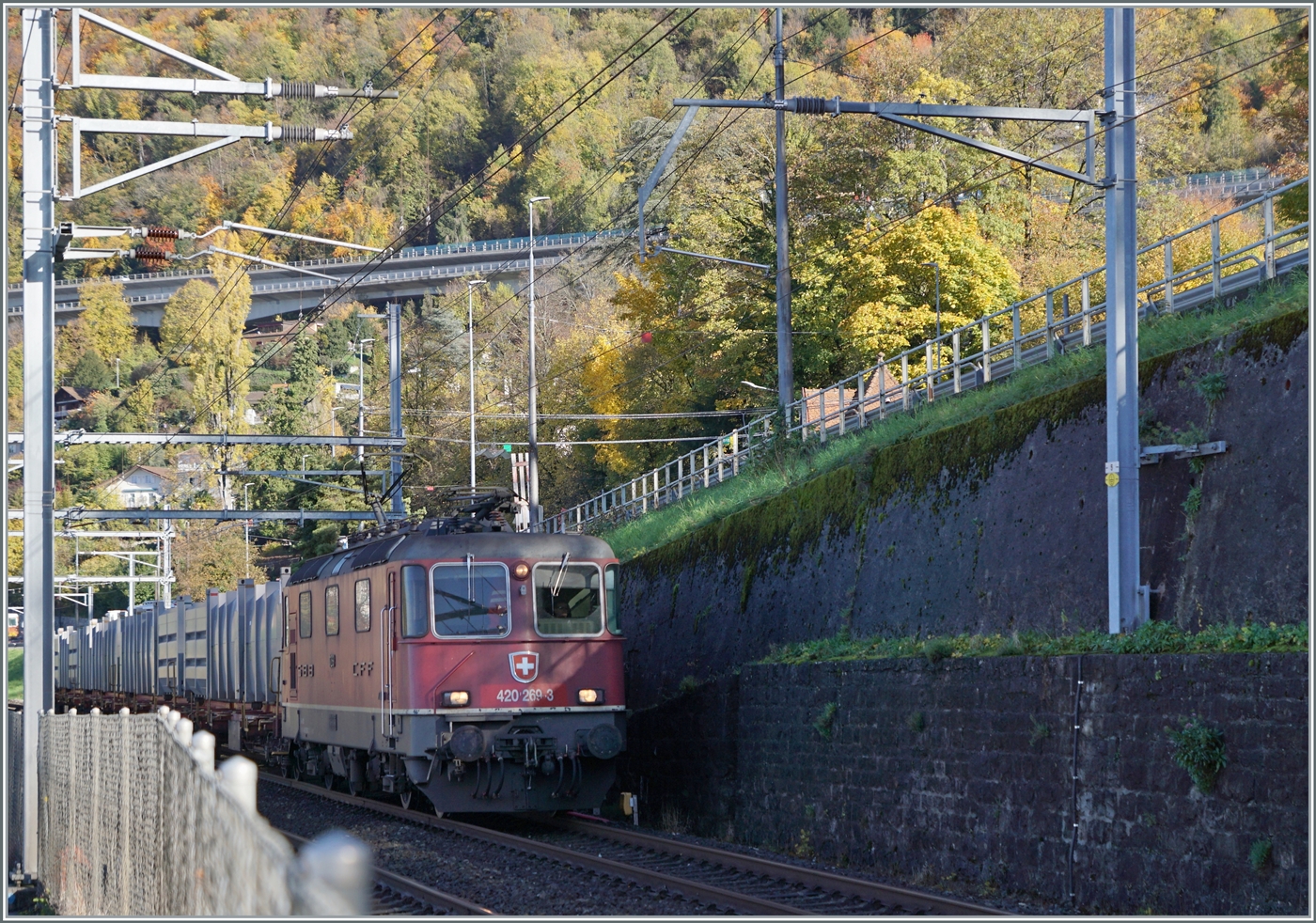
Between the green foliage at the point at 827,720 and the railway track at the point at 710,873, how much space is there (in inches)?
65.7

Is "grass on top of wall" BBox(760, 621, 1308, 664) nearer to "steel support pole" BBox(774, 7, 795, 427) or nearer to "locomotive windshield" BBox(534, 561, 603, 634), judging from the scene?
"locomotive windshield" BBox(534, 561, 603, 634)

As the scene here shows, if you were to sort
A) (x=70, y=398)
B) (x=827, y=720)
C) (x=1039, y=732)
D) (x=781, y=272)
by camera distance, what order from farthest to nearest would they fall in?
(x=70, y=398) → (x=781, y=272) → (x=827, y=720) → (x=1039, y=732)

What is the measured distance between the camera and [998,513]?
19891mm

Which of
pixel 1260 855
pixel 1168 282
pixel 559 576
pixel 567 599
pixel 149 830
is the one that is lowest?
pixel 1260 855

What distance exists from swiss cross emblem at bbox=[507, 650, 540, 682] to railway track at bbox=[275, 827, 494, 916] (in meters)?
4.11

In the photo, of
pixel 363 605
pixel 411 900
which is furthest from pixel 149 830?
pixel 363 605

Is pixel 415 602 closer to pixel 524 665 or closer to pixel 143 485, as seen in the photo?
pixel 524 665

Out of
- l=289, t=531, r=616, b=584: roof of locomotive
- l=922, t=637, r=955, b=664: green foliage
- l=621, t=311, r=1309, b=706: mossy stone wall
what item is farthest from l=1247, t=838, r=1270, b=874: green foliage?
l=289, t=531, r=616, b=584: roof of locomotive

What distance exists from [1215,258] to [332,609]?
41.9ft

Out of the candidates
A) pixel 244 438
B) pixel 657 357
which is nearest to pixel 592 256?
pixel 657 357

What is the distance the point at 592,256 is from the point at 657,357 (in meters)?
33.5

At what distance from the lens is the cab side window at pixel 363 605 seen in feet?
63.2

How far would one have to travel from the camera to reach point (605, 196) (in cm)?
10150

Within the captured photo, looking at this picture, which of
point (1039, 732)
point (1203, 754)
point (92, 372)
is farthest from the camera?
point (92, 372)
